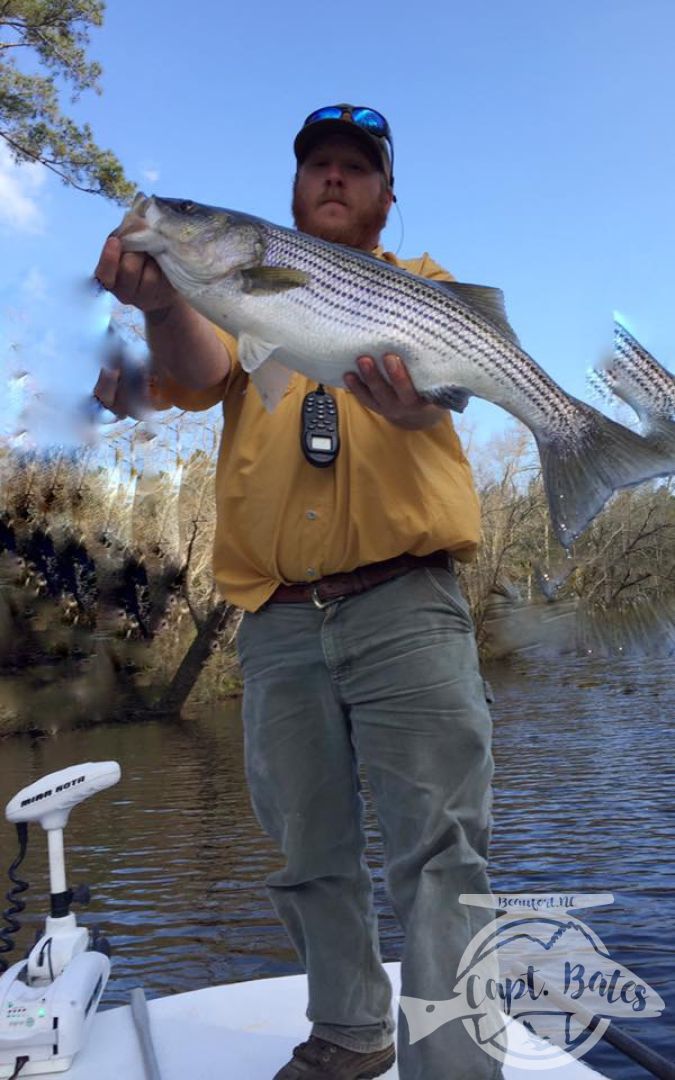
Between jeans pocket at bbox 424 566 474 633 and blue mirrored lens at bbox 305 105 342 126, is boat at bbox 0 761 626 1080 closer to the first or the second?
jeans pocket at bbox 424 566 474 633

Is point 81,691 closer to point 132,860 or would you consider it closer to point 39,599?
point 39,599

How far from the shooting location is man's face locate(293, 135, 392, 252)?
3.50m

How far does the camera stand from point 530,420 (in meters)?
3.16

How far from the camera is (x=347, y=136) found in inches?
136

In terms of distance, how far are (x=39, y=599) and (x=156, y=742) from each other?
6.15m

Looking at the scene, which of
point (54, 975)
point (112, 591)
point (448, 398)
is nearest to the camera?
point (448, 398)

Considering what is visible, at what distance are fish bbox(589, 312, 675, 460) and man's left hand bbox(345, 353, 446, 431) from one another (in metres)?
0.63

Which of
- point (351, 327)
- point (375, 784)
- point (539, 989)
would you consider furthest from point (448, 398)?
point (539, 989)

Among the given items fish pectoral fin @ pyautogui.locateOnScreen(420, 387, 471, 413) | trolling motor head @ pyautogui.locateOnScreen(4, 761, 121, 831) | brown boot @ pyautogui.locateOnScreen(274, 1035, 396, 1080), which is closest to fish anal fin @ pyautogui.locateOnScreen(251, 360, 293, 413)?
fish pectoral fin @ pyautogui.locateOnScreen(420, 387, 471, 413)

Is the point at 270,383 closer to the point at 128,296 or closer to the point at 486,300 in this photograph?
the point at 128,296

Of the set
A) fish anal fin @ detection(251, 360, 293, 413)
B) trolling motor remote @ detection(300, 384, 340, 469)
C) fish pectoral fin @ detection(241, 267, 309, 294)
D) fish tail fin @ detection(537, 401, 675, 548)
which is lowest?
fish tail fin @ detection(537, 401, 675, 548)

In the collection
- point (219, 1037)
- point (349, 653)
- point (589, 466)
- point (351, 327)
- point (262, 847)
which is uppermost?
point (351, 327)

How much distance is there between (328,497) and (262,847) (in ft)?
33.8

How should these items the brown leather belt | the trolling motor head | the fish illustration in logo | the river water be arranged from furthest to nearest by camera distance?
the river water < the trolling motor head < the brown leather belt < the fish illustration in logo
